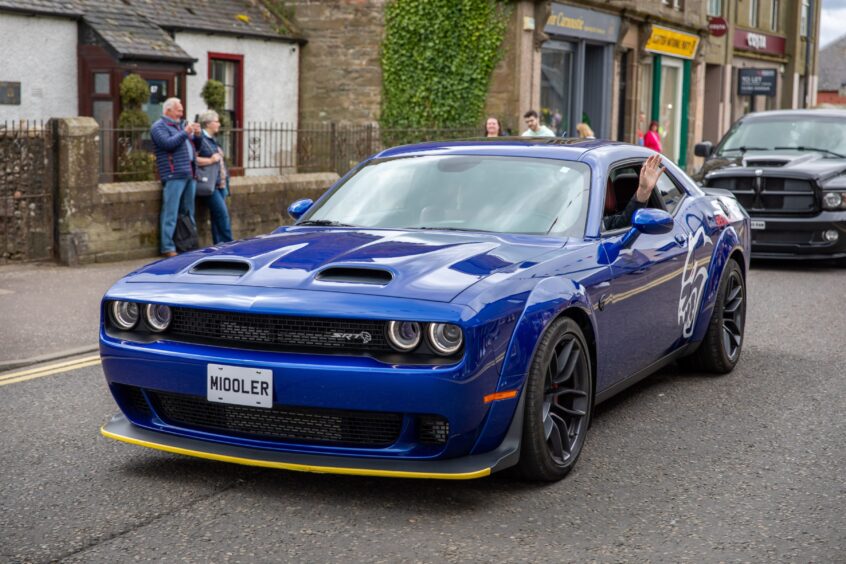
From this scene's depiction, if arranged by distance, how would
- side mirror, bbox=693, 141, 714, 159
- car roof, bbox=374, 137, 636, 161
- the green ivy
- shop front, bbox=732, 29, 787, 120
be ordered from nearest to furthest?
car roof, bbox=374, 137, 636, 161
side mirror, bbox=693, 141, 714, 159
the green ivy
shop front, bbox=732, 29, 787, 120

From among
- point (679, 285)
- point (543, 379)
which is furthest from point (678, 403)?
point (543, 379)

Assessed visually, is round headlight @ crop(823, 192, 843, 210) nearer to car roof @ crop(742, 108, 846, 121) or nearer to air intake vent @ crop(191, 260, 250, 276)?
car roof @ crop(742, 108, 846, 121)

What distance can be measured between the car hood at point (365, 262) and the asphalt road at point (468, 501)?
0.90 meters

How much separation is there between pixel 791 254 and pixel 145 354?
1116 centimetres

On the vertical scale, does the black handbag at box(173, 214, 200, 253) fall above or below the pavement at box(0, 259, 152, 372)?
above

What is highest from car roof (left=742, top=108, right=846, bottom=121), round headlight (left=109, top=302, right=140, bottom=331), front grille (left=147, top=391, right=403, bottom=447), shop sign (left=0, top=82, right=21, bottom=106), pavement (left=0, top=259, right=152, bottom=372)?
shop sign (left=0, top=82, right=21, bottom=106)

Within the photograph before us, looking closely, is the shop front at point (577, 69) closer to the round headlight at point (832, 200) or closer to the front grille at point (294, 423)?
the round headlight at point (832, 200)

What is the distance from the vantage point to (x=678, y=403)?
7.07m

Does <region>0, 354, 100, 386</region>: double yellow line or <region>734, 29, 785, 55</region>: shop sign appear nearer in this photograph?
<region>0, 354, 100, 386</region>: double yellow line

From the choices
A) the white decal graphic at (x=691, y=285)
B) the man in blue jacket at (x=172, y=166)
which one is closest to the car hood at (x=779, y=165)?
the man in blue jacket at (x=172, y=166)

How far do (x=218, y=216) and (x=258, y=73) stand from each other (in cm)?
1079

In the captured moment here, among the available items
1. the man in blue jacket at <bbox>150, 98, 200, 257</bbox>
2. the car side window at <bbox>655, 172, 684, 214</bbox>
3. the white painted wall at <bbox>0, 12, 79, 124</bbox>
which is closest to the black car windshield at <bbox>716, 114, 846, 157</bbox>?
the man in blue jacket at <bbox>150, 98, 200, 257</bbox>

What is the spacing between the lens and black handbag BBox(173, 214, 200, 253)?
14.9m

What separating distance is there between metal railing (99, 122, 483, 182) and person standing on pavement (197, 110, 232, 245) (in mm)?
797
